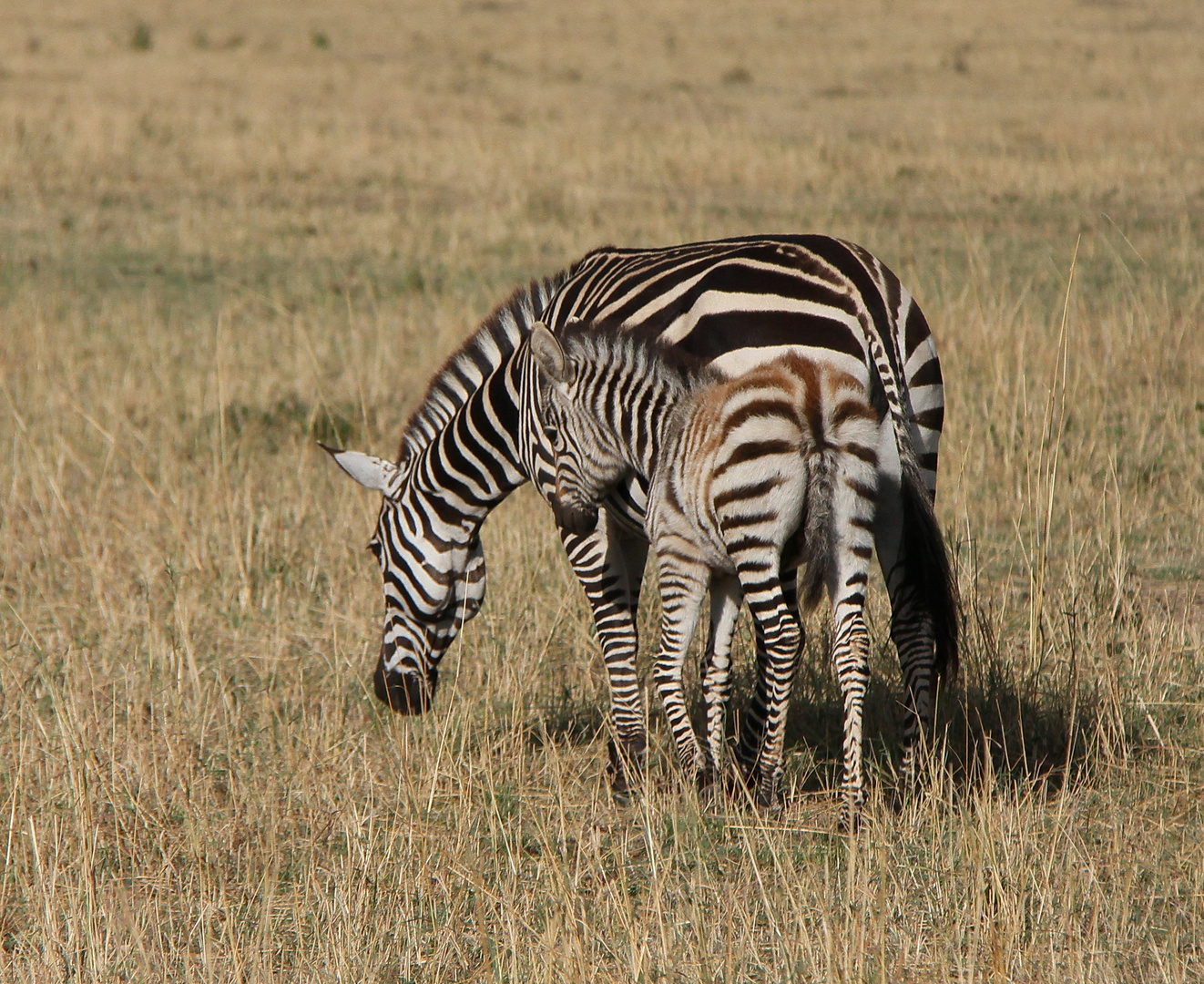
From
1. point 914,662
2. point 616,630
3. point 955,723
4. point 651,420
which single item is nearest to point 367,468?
point 616,630

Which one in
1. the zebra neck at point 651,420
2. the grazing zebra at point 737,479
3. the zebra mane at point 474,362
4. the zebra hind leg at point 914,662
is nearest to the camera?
the grazing zebra at point 737,479

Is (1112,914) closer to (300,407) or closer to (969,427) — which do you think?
(969,427)

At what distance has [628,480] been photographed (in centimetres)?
414

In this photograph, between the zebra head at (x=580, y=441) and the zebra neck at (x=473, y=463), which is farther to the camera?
the zebra neck at (x=473, y=463)

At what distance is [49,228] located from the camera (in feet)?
46.2

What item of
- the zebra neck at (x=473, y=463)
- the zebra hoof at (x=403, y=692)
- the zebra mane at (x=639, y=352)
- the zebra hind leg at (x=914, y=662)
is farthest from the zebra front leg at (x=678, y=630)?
the zebra hoof at (x=403, y=692)

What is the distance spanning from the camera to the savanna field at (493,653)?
338 cm

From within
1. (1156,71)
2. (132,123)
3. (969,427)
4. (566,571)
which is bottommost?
(566,571)

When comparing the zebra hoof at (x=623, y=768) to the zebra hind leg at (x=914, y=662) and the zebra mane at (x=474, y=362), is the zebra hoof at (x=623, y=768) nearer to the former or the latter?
the zebra hind leg at (x=914, y=662)

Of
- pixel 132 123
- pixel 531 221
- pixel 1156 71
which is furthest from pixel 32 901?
pixel 1156 71

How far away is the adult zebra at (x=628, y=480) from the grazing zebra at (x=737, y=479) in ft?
0.42

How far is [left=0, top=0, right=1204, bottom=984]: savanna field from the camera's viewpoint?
3.38m

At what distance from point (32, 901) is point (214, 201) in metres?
13.4

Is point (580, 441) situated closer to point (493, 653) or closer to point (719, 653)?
point (719, 653)
